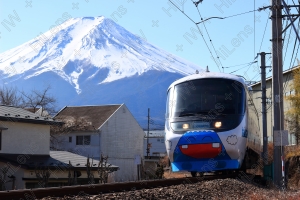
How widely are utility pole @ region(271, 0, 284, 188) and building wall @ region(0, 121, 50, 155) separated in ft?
52.6

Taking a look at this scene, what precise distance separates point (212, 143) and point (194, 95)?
1.85 m

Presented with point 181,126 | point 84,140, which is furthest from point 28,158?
point 84,140

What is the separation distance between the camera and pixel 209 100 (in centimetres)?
1603

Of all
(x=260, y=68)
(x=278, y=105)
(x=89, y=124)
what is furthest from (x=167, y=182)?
(x=89, y=124)

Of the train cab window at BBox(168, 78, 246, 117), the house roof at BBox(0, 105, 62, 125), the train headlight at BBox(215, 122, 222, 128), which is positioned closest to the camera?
the train headlight at BBox(215, 122, 222, 128)

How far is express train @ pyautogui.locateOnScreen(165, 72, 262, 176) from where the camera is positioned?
49.4 feet

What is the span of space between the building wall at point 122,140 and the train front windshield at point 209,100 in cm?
3543

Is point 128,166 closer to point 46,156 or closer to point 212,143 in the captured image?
point 46,156

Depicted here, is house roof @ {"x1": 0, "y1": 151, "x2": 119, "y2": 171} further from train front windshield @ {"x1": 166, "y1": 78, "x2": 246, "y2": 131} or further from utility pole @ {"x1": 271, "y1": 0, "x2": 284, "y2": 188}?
utility pole @ {"x1": 271, "y1": 0, "x2": 284, "y2": 188}

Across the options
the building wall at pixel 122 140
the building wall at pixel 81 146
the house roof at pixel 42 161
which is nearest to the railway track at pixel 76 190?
the house roof at pixel 42 161

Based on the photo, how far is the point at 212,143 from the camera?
14953 millimetres

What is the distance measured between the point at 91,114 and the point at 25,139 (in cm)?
2795

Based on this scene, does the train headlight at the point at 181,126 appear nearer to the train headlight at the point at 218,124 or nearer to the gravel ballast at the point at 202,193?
the train headlight at the point at 218,124

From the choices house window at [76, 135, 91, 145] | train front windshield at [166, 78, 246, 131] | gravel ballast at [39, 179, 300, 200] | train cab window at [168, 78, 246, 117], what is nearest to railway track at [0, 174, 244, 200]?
gravel ballast at [39, 179, 300, 200]
